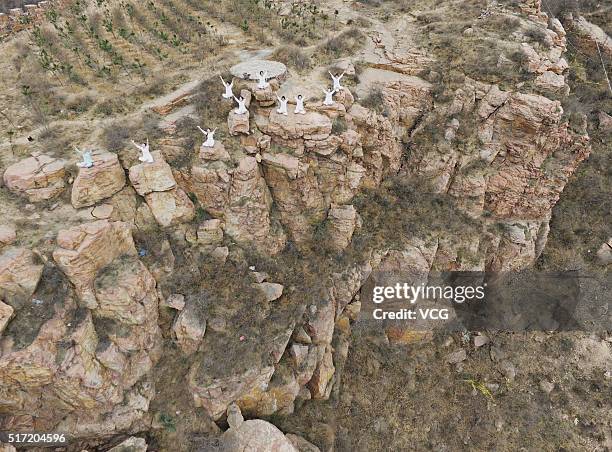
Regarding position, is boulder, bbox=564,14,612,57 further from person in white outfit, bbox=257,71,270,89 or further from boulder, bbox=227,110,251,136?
boulder, bbox=227,110,251,136

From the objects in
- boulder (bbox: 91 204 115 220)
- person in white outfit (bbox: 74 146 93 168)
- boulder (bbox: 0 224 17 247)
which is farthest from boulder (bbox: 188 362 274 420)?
person in white outfit (bbox: 74 146 93 168)

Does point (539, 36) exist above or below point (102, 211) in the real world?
above

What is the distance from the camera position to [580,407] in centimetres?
1775

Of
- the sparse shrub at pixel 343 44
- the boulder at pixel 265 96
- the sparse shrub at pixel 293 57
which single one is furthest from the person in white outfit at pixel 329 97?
the sparse shrub at pixel 343 44

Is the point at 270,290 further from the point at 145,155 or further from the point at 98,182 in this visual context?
the point at 98,182

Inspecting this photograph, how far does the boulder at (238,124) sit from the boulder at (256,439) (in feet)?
37.6

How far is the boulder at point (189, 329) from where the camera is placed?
14.0 metres

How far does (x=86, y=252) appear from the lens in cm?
1243

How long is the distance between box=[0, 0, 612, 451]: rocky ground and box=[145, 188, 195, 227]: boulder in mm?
78

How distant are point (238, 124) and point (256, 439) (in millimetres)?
12162

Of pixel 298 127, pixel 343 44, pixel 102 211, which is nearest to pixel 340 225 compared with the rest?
pixel 298 127

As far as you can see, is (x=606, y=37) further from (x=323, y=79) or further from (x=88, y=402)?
(x=88, y=402)

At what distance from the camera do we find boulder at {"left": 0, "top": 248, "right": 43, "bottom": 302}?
1170cm

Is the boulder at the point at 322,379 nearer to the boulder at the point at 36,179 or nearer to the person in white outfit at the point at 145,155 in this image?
the person in white outfit at the point at 145,155
